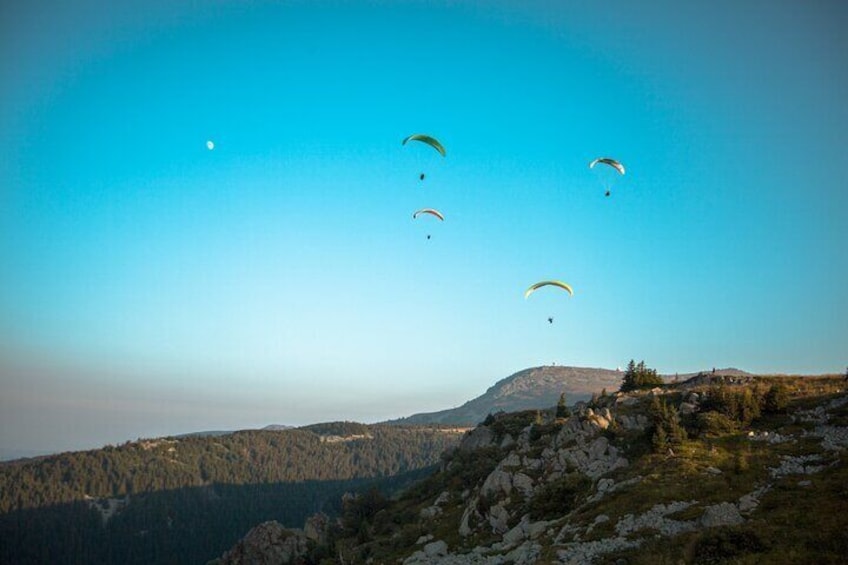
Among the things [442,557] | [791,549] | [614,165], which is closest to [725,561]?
[791,549]

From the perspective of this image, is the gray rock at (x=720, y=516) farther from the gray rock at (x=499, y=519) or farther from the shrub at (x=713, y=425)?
the gray rock at (x=499, y=519)

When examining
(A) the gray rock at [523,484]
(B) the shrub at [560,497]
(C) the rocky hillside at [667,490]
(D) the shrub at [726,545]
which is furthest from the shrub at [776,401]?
(D) the shrub at [726,545]

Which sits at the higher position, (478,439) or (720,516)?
Answer: (720,516)

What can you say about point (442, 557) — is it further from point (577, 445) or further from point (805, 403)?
point (805, 403)

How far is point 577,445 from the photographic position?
4416cm

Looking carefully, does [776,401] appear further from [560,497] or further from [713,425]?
[560,497]

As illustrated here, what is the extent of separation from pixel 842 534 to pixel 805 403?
1113 inches

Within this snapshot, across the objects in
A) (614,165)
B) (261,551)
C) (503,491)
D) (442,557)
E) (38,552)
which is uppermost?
(614,165)

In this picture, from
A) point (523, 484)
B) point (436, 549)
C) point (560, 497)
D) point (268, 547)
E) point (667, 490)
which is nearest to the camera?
point (667, 490)

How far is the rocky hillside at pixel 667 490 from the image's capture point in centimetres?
2044

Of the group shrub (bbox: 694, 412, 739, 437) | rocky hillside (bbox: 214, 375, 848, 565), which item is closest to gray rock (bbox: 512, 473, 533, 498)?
rocky hillside (bbox: 214, 375, 848, 565)

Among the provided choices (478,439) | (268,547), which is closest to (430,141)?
(478,439)

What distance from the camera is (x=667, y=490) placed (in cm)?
2828

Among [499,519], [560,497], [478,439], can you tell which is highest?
[560,497]
